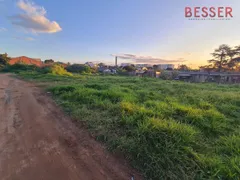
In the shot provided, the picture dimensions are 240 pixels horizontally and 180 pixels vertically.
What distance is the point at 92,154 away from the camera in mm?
1984

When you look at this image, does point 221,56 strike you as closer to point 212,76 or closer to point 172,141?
point 212,76

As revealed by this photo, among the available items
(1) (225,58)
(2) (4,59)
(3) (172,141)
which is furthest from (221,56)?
(2) (4,59)

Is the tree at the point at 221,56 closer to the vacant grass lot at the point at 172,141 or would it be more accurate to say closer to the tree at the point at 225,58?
the tree at the point at 225,58

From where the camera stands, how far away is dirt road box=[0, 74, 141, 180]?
1.60 m

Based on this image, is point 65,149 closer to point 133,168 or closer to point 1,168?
point 1,168

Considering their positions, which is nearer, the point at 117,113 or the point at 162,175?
the point at 162,175

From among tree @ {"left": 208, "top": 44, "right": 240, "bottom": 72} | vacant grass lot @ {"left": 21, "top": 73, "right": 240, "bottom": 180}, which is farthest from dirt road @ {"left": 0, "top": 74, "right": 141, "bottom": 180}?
tree @ {"left": 208, "top": 44, "right": 240, "bottom": 72}

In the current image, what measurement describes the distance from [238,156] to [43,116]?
13.4ft

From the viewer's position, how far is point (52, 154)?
6.32 ft

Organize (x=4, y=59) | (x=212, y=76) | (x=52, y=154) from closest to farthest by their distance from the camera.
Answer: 1. (x=52, y=154)
2. (x=212, y=76)
3. (x=4, y=59)

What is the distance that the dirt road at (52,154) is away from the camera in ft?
5.24

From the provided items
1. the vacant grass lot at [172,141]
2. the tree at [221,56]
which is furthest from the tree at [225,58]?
the vacant grass lot at [172,141]

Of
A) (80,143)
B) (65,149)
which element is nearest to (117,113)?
(80,143)

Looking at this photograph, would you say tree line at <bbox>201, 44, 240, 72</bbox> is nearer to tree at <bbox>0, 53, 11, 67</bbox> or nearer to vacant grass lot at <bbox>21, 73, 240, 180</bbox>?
vacant grass lot at <bbox>21, 73, 240, 180</bbox>
